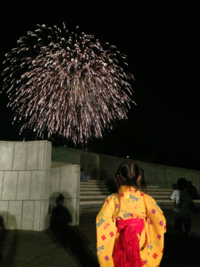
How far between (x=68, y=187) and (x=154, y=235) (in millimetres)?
4926

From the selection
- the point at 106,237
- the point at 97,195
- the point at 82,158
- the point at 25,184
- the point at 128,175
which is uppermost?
the point at 82,158

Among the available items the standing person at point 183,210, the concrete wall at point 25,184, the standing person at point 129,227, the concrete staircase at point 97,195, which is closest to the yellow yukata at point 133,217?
the standing person at point 129,227

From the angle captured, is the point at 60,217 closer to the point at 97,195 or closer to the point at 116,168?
the point at 97,195

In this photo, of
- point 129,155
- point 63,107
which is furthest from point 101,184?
point 129,155

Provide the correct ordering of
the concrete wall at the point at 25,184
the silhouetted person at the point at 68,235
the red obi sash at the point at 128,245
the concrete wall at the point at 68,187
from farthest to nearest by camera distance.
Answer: the concrete wall at the point at 68,187 < the concrete wall at the point at 25,184 < the silhouetted person at the point at 68,235 < the red obi sash at the point at 128,245

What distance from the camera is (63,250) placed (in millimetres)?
4859

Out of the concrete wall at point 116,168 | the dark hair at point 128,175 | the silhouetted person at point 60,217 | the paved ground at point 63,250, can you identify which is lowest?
the paved ground at point 63,250

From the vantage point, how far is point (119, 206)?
2.88 m

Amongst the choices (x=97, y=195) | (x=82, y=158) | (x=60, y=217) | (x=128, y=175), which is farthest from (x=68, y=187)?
(x=82, y=158)

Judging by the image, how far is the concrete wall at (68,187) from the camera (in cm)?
739

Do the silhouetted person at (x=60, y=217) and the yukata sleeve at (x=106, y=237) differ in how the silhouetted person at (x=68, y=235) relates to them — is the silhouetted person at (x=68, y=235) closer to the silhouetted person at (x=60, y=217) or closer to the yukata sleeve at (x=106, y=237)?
the silhouetted person at (x=60, y=217)

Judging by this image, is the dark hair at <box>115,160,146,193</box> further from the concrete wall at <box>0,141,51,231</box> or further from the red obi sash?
the concrete wall at <box>0,141,51,231</box>

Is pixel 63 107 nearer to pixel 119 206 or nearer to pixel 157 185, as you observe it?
pixel 157 185

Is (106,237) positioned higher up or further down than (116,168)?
further down
